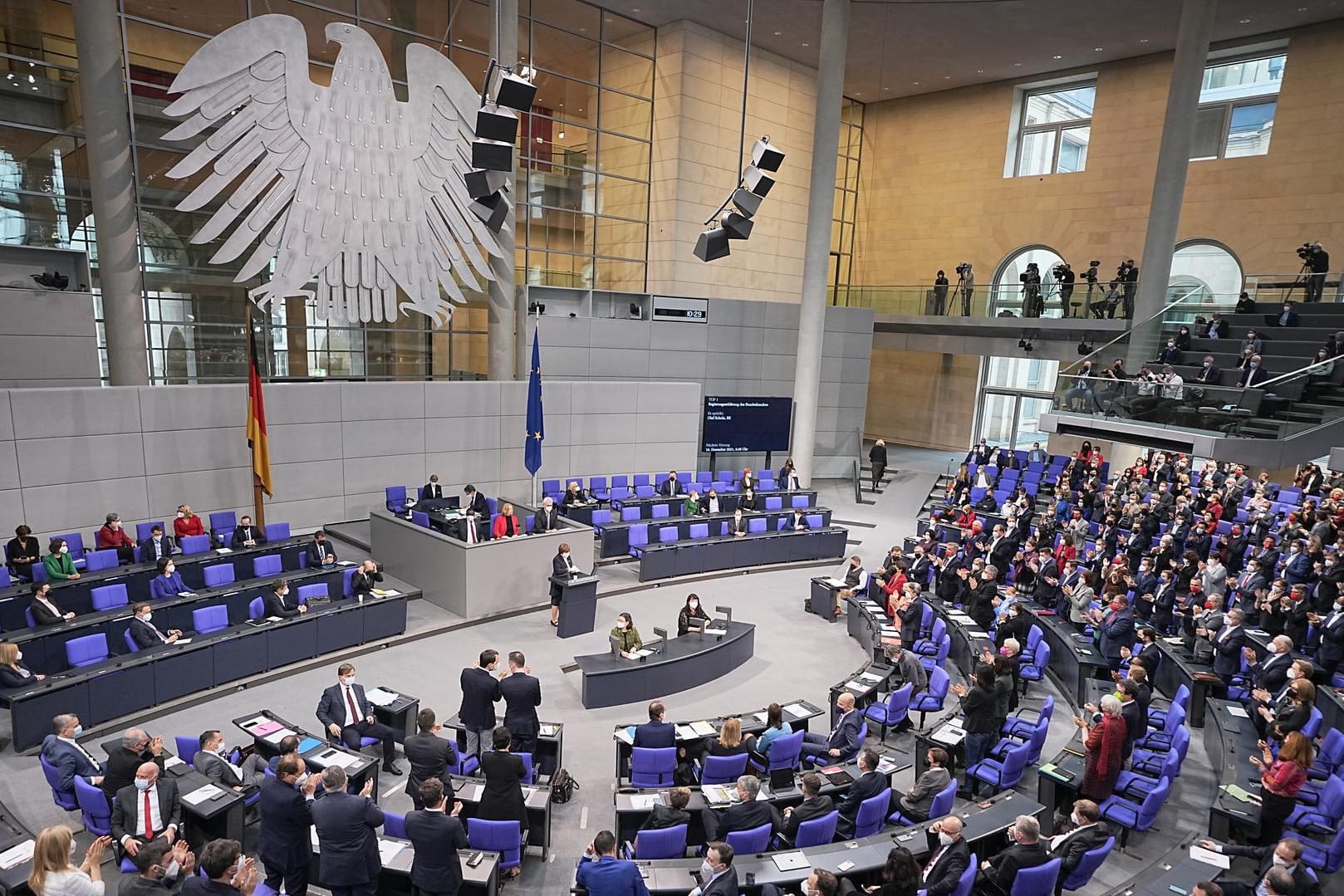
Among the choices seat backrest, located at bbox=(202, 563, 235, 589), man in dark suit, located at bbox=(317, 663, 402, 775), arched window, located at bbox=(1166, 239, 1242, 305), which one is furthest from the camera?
arched window, located at bbox=(1166, 239, 1242, 305)

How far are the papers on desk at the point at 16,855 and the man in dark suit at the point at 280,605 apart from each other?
15.4ft

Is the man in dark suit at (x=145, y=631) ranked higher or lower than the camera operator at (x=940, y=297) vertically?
lower

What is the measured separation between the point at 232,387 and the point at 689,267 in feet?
38.1

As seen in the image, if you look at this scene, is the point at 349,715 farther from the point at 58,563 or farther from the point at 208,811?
the point at 58,563

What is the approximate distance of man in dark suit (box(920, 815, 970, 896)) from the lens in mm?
5285

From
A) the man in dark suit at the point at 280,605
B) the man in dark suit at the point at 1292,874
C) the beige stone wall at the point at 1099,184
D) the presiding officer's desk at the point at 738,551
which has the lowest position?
the presiding officer's desk at the point at 738,551

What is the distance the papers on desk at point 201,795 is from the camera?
6.09 meters

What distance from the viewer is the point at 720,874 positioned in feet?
16.6

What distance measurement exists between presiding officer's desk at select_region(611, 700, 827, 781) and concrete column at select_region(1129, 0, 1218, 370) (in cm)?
1330

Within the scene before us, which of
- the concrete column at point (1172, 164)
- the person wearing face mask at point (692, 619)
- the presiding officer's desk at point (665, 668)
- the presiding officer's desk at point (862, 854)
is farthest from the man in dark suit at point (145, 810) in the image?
the concrete column at point (1172, 164)

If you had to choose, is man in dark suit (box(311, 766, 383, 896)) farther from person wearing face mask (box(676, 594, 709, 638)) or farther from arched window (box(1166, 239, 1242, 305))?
arched window (box(1166, 239, 1242, 305))

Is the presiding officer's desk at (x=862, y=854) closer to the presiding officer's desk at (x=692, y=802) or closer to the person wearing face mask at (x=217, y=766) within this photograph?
the presiding officer's desk at (x=692, y=802)

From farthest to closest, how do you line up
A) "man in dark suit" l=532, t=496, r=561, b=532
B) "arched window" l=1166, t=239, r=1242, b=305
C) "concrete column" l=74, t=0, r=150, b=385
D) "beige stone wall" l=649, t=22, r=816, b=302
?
"arched window" l=1166, t=239, r=1242, b=305 → "beige stone wall" l=649, t=22, r=816, b=302 → "man in dark suit" l=532, t=496, r=561, b=532 → "concrete column" l=74, t=0, r=150, b=385

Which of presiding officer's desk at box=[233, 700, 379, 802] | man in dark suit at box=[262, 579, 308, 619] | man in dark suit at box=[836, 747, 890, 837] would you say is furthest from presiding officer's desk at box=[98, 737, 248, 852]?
man in dark suit at box=[836, 747, 890, 837]
